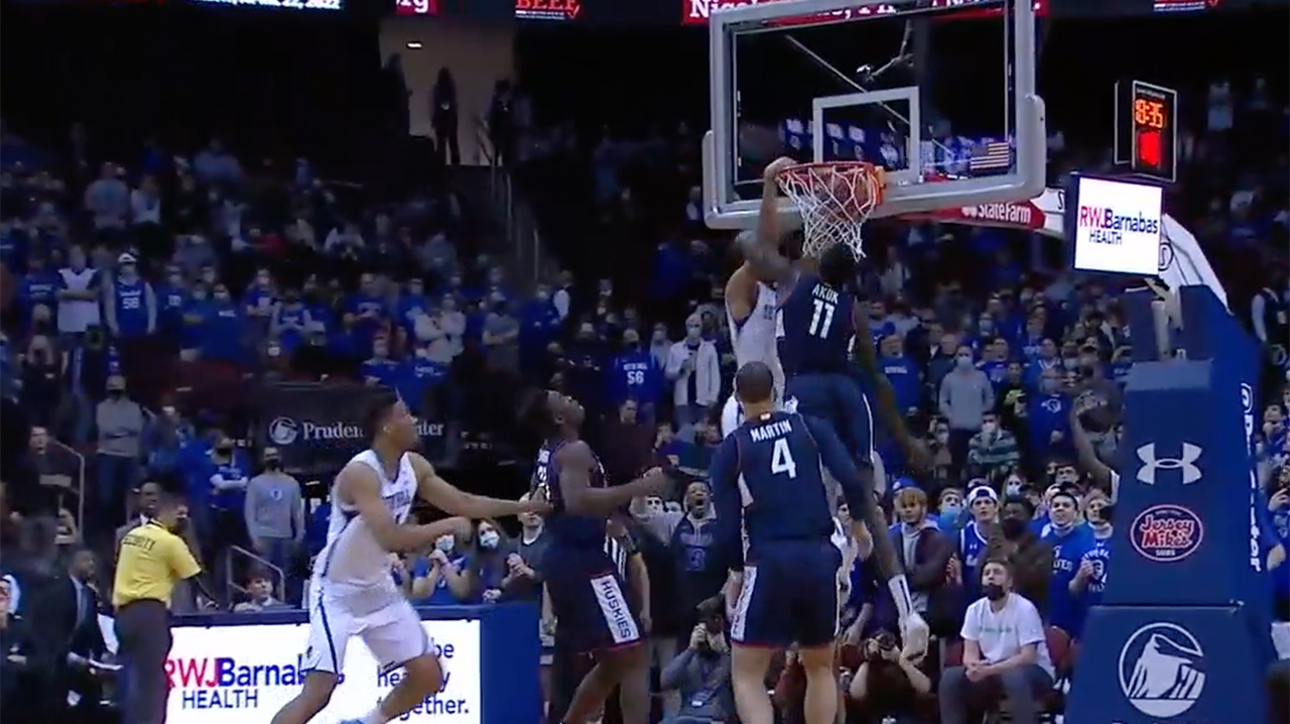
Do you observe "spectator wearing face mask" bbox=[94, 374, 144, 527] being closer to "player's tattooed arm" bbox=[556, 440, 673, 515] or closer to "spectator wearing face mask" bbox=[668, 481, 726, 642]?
"spectator wearing face mask" bbox=[668, 481, 726, 642]

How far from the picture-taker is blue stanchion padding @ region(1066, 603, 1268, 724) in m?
10.1

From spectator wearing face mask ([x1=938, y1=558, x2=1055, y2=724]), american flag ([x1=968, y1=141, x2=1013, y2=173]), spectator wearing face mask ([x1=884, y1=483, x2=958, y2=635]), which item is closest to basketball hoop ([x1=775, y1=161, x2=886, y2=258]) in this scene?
american flag ([x1=968, y1=141, x2=1013, y2=173])

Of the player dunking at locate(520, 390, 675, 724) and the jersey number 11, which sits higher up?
the jersey number 11

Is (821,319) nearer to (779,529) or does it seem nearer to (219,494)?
(779,529)

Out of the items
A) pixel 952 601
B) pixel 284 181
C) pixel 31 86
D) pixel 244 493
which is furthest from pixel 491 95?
pixel 952 601

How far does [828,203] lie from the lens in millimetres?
11602

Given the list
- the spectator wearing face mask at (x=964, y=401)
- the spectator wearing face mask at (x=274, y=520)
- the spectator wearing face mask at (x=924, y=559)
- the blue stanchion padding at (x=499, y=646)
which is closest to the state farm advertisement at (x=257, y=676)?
the blue stanchion padding at (x=499, y=646)

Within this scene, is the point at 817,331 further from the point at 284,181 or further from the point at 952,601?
the point at 284,181

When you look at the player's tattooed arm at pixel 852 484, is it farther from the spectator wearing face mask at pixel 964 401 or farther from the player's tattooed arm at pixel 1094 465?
the spectator wearing face mask at pixel 964 401

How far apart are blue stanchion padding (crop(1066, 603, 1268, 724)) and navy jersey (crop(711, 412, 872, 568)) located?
62.5 inches

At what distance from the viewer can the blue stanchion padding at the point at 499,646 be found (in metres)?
14.1

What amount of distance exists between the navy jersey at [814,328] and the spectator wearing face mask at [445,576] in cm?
583

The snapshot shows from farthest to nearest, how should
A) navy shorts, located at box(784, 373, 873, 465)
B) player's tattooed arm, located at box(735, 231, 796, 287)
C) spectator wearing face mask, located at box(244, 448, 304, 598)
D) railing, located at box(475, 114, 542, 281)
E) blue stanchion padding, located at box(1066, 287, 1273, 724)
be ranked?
railing, located at box(475, 114, 542, 281) < spectator wearing face mask, located at box(244, 448, 304, 598) < navy shorts, located at box(784, 373, 873, 465) < player's tattooed arm, located at box(735, 231, 796, 287) < blue stanchion padding, located at box(1066, 287, 1273, 724)

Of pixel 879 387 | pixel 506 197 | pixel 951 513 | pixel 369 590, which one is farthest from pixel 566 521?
pixel 506 197
